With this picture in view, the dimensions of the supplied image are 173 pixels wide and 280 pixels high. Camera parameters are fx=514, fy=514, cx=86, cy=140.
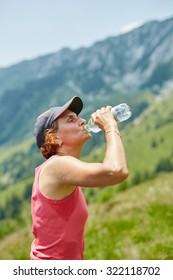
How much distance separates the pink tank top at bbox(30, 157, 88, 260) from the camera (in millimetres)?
2756

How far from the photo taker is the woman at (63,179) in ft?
8.63

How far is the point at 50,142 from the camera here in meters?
2.87

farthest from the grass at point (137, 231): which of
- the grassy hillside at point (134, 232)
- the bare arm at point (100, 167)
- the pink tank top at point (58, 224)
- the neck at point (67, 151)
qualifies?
the bare arm at point (100, 167)

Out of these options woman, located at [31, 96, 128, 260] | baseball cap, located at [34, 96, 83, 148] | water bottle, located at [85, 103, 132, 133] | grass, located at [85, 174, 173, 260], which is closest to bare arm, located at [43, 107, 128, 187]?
woman, located at [31, 96, 128, 260]

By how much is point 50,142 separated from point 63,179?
287 mm

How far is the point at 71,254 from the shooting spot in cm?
285

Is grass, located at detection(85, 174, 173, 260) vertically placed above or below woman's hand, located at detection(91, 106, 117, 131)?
below

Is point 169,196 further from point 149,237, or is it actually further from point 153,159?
point 153,159

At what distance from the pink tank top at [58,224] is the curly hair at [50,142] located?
0.46 ft

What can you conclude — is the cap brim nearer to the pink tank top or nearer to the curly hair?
the curly hair

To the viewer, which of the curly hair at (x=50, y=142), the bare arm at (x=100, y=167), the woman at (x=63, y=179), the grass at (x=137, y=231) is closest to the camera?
the bare arm at (x=100, y=167)

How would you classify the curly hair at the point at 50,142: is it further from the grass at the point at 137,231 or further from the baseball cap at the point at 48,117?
the grass at the point at 137,231
